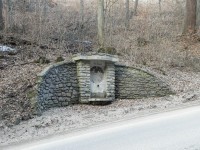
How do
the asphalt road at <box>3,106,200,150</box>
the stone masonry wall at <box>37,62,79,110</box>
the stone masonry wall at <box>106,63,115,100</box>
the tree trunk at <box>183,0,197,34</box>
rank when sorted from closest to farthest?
1. the asphalt road at <box>3,106,200,150</box>
2. the stone masonry wall at <box>37,62,79,110</box>
3. the stone masonry wall at <box>106,63,115,100</box>
4. the tree trunk at <box>183,0,197,34</box>

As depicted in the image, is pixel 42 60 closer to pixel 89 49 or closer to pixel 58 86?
pixel 58 86

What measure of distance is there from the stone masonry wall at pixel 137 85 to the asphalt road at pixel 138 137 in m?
5.55

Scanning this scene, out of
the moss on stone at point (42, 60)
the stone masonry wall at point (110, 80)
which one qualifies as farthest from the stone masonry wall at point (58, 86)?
the stone masonry wall at point (110, 80)

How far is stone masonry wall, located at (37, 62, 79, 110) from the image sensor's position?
13.6 meters

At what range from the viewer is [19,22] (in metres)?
21.5

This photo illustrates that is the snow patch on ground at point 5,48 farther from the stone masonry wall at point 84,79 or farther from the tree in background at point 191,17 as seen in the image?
the tree in background at point 191,17

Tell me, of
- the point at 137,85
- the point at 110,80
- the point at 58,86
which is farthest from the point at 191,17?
the point at 58,86

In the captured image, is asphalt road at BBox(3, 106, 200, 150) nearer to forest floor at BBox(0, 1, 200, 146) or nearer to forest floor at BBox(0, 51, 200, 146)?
forest floor at BBox(0, 51, 200, 146)

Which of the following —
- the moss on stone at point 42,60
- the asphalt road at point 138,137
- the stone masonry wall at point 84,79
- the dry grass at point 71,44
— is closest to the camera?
the asphalt road at point 138,137

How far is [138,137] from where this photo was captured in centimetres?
820

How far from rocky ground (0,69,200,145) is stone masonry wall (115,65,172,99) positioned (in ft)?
1.77

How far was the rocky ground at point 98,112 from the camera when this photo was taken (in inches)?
417

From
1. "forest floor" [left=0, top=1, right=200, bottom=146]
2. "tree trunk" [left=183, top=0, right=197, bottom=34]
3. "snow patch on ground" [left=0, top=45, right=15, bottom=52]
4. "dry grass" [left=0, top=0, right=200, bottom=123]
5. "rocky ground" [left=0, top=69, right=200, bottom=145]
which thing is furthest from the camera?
"tree trunk" [left=183, top=0, right=197, bottom=34]

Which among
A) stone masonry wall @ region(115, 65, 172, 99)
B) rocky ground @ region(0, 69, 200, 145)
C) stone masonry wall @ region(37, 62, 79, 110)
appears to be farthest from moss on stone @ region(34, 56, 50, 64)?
stone masonry wall @ region(115, 65, 172, 99)
